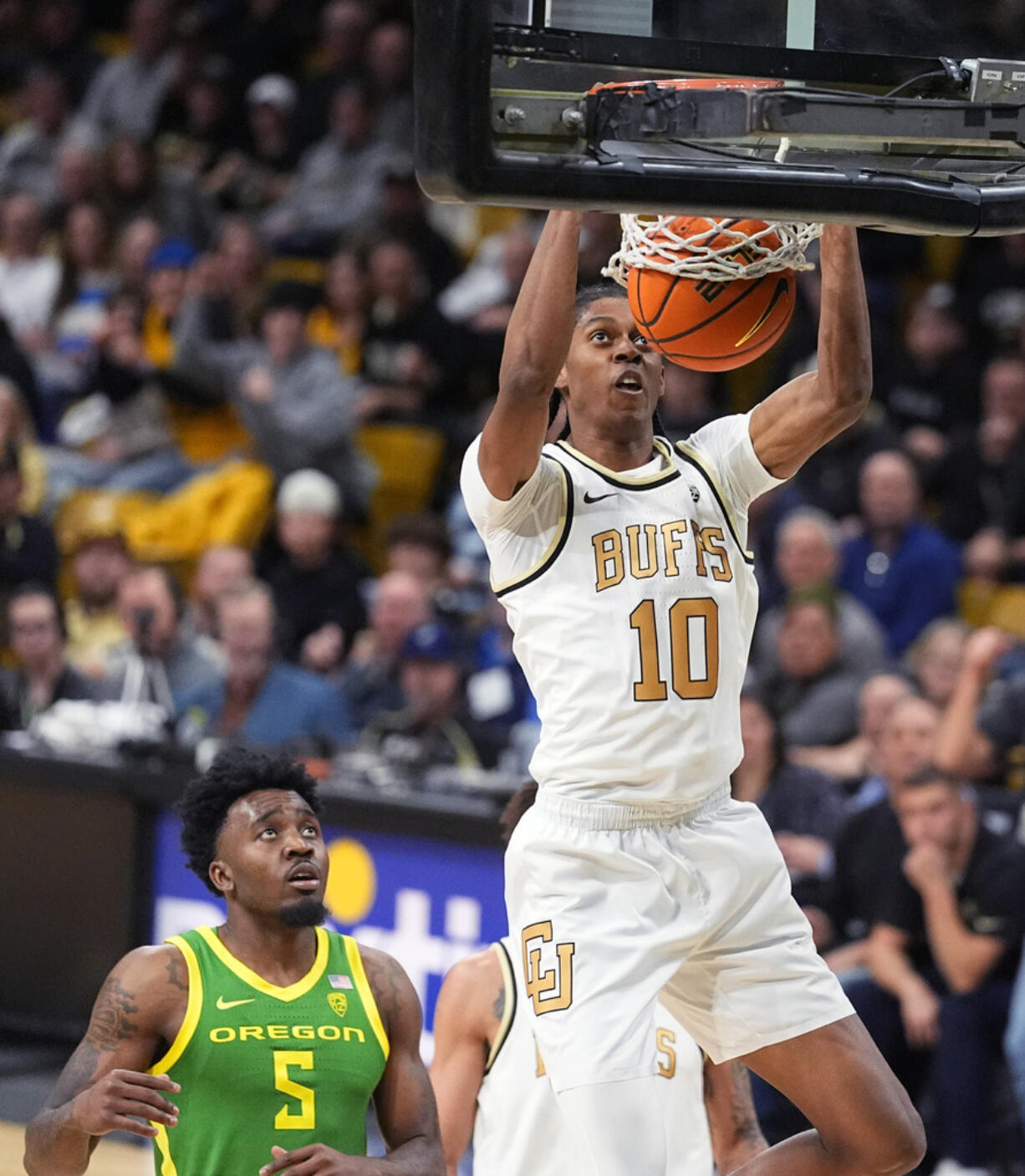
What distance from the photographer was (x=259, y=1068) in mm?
4168

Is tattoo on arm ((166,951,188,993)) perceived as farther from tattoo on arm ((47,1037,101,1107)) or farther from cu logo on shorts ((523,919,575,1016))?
cu logo on shorts ((523,919,575,1016))

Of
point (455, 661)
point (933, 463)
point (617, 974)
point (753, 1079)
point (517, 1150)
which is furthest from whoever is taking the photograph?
point (933, 463)

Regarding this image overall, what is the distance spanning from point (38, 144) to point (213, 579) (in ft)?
16.8

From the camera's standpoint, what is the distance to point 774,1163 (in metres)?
4.08

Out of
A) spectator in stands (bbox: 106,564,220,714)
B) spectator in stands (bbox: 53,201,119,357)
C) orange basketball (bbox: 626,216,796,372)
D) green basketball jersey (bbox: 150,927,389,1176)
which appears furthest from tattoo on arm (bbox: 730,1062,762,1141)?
spectator in stands (bbox: 53,201,119,357)

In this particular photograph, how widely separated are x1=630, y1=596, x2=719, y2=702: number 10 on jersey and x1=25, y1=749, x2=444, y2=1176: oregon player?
2.64 feet

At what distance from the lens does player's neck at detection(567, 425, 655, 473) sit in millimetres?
4277

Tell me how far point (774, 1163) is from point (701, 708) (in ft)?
2.88

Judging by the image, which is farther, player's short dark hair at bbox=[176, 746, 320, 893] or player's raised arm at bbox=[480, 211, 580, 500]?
player's short dark hair at bbox=[176, 746, 320, 893]

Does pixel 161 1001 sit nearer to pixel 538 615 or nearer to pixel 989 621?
pixel 538 615

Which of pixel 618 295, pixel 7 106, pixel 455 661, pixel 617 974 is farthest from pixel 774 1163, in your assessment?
pixel 7 106

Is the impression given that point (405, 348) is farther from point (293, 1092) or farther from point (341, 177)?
point (293, 1092)

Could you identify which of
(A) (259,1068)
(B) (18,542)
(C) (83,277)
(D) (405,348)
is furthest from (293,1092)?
(C) (83,277)

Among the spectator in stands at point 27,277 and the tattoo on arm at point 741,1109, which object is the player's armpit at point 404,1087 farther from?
the spectator in stands at point 27,277
